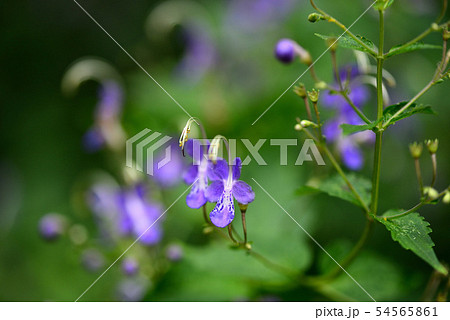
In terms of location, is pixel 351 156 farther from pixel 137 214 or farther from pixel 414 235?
pixel 137 214

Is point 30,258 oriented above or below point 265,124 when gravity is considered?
below

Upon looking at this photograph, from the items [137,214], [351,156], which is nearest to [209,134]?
[137,214]

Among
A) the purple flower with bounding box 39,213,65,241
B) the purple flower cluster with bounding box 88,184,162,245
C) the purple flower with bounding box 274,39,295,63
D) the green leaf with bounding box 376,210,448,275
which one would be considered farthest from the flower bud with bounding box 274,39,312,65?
the purple flower with bounding box 39,213,65,241

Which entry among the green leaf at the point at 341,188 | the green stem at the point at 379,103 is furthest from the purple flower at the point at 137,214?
the green stem at the point at 379,103

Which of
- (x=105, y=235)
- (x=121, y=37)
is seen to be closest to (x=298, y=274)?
(x=105, y=235)

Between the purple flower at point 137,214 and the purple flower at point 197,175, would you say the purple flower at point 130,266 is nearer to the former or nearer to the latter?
the purple flower at point 137,214

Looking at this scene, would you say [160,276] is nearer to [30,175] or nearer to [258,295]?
[258,295]
